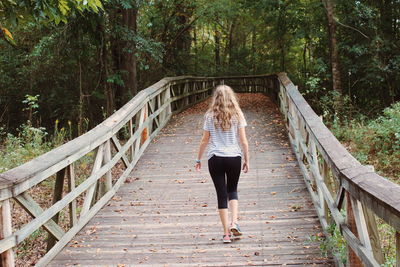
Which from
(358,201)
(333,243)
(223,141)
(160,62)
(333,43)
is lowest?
(333,243)

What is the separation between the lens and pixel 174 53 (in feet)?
75.6

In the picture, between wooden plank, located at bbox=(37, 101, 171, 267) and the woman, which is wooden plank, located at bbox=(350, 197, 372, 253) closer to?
the woman

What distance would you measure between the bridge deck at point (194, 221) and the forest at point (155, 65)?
252cm

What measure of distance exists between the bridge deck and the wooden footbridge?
0.01 meters

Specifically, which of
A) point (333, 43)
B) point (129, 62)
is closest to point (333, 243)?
point (333, 43)

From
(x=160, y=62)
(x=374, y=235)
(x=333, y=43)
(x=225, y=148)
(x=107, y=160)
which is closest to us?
(x=374, y=235)

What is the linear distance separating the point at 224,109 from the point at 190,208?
1.97 meters

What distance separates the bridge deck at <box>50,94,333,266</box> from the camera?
5012 millimetres

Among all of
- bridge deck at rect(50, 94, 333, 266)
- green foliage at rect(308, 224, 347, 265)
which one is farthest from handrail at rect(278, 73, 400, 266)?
bridge deck at rect(50, 94, 333, 266)

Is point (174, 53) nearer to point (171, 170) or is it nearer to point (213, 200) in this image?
point (171, 170)

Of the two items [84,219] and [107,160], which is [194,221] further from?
[107,160]

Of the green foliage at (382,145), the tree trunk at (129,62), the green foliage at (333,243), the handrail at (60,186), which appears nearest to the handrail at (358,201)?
the green foliage at (333,243)

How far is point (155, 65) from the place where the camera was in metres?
21.8

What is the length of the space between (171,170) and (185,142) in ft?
7.88
